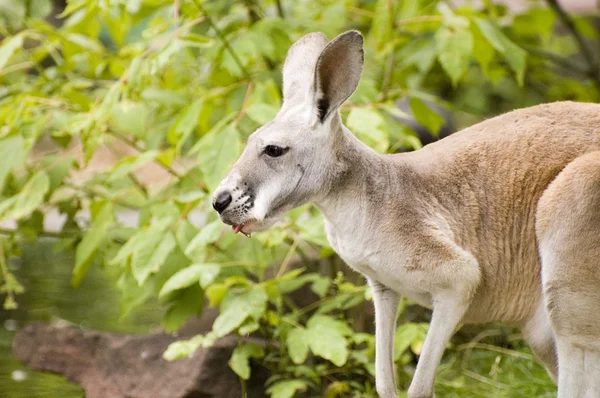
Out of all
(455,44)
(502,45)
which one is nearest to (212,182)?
(455,44)

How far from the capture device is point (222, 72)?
4.64m

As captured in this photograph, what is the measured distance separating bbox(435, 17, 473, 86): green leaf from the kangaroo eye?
6.02ft

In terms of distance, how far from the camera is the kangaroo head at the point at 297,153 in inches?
104

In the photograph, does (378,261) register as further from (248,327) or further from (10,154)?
(10,154)

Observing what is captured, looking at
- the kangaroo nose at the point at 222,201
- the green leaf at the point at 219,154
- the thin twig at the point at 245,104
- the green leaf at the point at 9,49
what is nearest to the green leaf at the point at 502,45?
the thin twig at the point at 245,104

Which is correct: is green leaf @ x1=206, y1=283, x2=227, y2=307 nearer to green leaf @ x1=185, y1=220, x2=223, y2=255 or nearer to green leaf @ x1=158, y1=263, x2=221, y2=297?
green leaf @ x1=158, y1=263, x2=221, y2=297

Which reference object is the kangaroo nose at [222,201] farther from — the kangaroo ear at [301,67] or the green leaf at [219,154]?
the green leaf at [219,154]

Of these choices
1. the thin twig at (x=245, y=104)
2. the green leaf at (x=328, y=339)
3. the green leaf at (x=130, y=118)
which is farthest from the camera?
the green leaf at (x=130, y=118)

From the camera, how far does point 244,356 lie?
3.91 m

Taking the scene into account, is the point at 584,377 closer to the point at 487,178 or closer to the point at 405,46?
the point at 487,178

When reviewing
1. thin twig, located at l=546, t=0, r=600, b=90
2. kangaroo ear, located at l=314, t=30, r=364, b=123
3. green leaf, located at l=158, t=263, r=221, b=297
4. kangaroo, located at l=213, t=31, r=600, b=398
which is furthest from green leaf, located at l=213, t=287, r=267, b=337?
thin twig, located at l=546, t=0, r=600, b=90

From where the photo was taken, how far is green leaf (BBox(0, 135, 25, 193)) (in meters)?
4.13

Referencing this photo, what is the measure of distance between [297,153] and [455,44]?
1.83 m

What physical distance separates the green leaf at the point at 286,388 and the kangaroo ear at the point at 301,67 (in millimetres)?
1436
